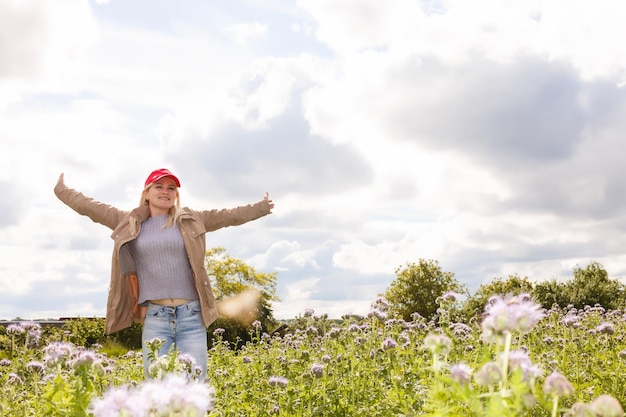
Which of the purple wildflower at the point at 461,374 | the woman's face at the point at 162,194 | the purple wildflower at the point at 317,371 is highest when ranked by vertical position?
the woman's face at the point at 162,194

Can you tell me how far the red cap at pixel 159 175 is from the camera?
748 cm

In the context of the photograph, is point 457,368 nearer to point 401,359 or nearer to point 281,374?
point 401,359

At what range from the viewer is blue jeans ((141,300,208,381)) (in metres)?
6.96

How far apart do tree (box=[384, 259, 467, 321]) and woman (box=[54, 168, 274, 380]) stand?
24.7 metres

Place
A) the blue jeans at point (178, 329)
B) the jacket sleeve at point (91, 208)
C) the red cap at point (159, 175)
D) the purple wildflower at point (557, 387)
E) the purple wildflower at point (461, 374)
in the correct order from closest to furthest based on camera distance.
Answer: the purple wildflower at point (557, 387), the purple wildflower at point (461, 374), the blue jeans at point (178, 329), the red cap at point (159, 175), the jacket sleeve at point (91, 208)

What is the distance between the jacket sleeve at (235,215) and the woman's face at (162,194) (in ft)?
1.77

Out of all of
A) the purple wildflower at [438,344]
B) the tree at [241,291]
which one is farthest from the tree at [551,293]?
the purple wildflower at [438,344]

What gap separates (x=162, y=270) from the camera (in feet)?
23.7

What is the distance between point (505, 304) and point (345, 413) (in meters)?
4.64

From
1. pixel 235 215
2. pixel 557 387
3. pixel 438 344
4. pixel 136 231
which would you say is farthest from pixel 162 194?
pixel 557 387

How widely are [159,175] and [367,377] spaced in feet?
11.2

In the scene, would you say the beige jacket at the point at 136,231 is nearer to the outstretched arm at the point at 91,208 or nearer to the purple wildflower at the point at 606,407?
the outstretched arm at the point at 91,208

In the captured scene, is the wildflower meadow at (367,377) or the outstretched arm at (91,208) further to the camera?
the outstretched arm at (91,208)

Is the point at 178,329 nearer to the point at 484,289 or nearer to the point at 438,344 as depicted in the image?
the point at 438,344
